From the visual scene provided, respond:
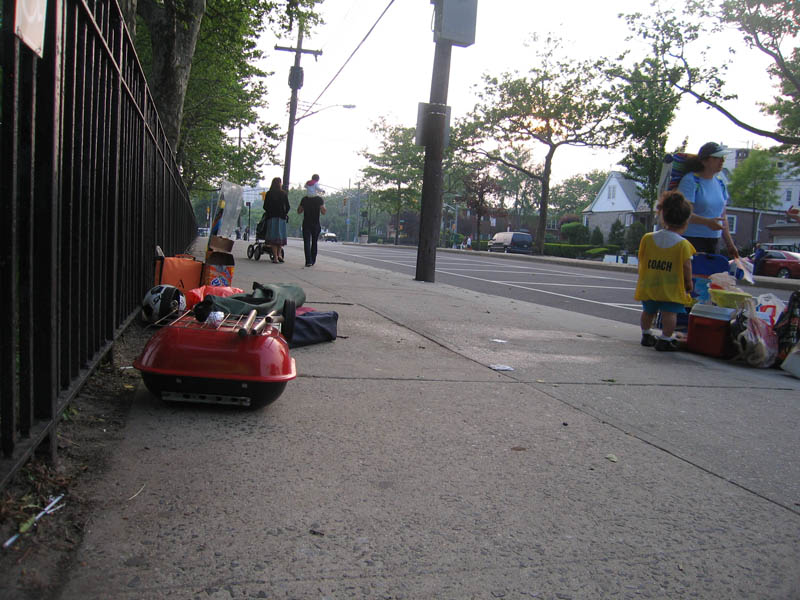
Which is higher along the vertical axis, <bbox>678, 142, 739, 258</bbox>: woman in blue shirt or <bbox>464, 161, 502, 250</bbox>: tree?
<bbox>464, 161, 502, 250</bbox>: tree

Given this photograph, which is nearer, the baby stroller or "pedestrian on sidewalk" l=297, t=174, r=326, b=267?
"pedestrian on sidewalk" l=297, t=174, r=326, b=267

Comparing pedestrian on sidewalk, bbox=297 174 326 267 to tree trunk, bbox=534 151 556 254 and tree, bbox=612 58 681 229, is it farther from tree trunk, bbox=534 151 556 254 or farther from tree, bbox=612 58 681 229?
tree trunk, bbox=534 151 556 254

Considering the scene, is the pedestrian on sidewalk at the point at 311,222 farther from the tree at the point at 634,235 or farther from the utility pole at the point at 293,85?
the tree at the point at 634,235

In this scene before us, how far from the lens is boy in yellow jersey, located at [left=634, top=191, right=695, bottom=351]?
567cm

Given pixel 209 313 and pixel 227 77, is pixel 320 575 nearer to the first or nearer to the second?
pixel 209 313

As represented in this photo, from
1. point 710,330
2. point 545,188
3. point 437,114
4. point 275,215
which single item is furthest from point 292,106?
point 710,330

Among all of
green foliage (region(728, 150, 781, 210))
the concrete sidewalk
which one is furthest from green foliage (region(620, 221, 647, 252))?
the concrete sidewalk

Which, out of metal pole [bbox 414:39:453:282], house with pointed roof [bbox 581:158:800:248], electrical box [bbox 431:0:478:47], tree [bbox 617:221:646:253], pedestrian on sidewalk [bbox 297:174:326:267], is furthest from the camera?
house with pointed roof [bbox 581:158:800:248]

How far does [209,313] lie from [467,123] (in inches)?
1661

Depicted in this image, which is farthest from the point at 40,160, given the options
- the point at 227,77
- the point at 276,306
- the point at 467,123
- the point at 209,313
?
the point at 467,123

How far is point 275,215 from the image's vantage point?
13883mm

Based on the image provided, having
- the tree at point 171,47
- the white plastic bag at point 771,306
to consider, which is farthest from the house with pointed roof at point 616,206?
the white plastic bag at point 771,306

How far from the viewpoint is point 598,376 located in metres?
4.58

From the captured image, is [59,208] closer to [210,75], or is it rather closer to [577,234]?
[210,75]
